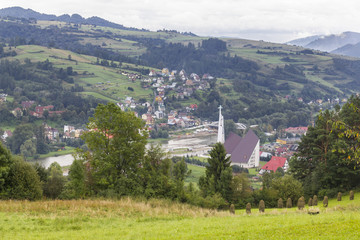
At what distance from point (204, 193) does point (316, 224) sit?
13.1m

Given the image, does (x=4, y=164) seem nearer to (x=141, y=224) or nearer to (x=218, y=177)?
(x=141, y=224)

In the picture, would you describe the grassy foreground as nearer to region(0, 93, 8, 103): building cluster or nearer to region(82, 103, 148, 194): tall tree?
region(82, 103, 148, 194): tall tree

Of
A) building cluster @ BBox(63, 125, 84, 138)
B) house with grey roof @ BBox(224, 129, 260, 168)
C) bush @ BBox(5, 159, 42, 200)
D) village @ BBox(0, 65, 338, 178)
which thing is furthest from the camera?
building cluster @ BBox(63, 125, 84, 138)

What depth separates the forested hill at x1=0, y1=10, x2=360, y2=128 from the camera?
9706cm

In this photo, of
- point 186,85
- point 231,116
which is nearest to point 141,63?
point 186,85

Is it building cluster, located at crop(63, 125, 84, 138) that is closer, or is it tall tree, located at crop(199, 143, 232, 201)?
tall tree, located at crop(199, 143, 232, 201)

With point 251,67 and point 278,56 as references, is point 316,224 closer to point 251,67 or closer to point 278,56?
point 251,67

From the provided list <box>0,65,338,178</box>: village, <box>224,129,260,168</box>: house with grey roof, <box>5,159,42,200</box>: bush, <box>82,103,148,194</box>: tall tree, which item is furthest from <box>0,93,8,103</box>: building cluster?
<box>5,159,42,200</box>: bush

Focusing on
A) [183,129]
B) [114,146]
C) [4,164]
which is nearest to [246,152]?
[183,129]

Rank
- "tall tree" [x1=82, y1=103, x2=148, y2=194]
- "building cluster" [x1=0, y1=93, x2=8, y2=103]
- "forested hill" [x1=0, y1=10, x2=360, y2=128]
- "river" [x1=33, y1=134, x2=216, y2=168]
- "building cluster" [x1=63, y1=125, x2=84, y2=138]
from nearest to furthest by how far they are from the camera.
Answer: "tall tree" [x1=82, y1=103, x2=148, y2=194], "river" [x1=33, y1=134, x2=216, y2=168], "building cluster" [x1=63, y1=125, x2=84, y2=138], "building cluster" [x1=0, y1=93, x2=8, y2=103], "forested hill" [x1=0, y1=10, x2=360, y2=128]

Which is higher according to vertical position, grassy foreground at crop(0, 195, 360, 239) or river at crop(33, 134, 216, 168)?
grassy foreground at crop(0, 195, 360, 239)

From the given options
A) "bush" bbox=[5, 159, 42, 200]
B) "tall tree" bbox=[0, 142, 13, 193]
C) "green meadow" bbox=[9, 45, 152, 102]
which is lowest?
"bush" bbox=[5, 159, 42, 200]

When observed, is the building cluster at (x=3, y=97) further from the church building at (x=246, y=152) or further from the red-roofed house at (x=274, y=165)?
the red-roofed house at (x=274, y=165)

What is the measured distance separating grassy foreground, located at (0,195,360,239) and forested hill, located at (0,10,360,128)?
7799 cm
